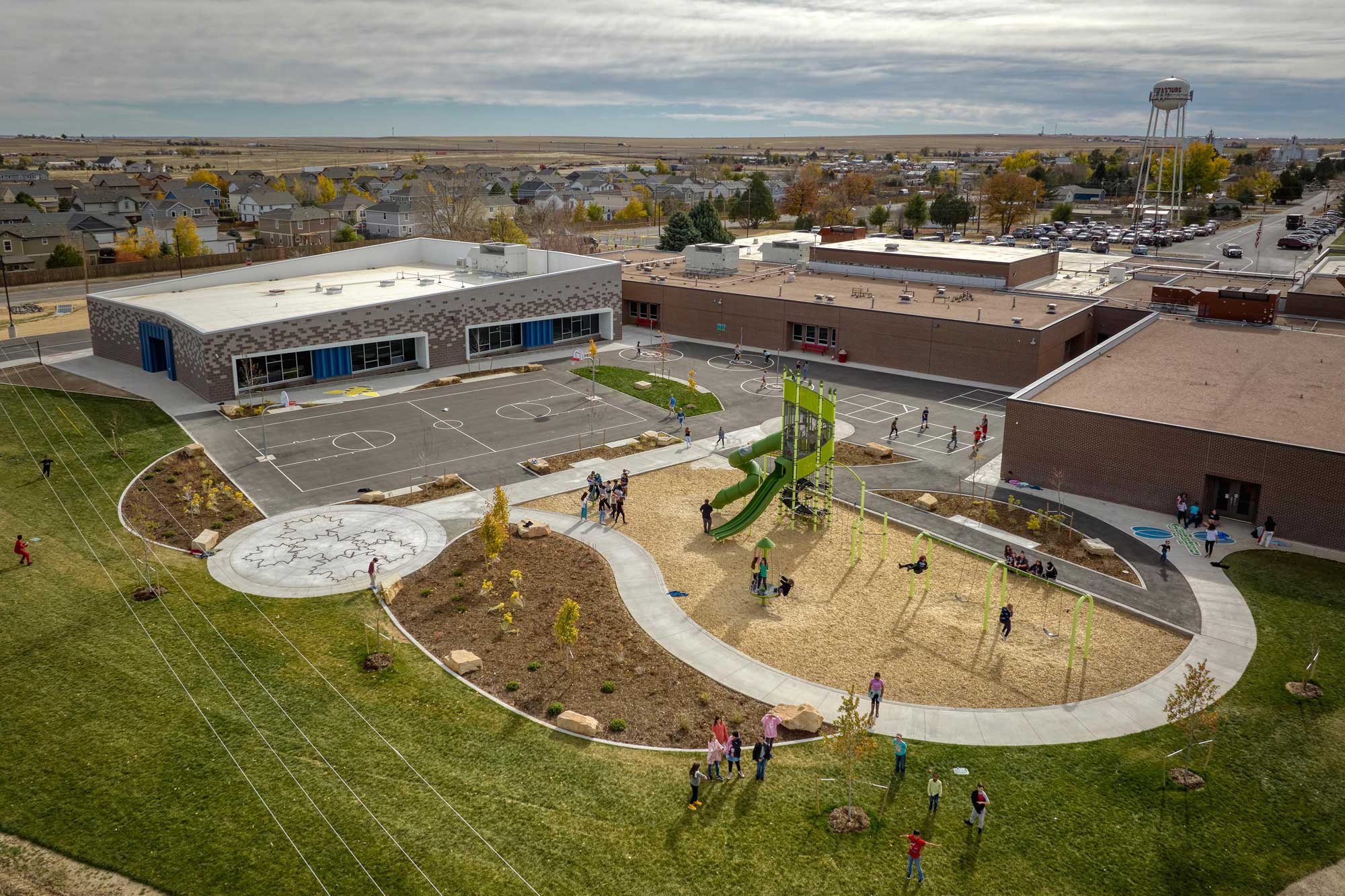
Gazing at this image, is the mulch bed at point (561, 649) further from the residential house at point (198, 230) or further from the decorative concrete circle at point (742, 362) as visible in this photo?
the residential house at point (198, 230)

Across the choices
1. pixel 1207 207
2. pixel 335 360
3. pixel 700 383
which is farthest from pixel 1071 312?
pixel 1207 207

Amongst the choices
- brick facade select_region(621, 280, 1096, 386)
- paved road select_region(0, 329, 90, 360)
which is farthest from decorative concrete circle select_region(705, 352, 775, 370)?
paved road select_region(0, 329, 90, 360)

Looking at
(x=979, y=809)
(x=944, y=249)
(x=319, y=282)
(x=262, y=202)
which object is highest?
(x=262, y=202)

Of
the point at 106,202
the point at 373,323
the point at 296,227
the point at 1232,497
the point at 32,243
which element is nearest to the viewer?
the point at 1232,497

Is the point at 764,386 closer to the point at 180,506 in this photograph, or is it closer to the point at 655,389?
the point at 655,389

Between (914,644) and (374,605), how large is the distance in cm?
1707

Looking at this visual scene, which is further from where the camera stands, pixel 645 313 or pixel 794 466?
pixel 645 313

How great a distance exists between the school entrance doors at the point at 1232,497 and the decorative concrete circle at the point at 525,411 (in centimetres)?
3161

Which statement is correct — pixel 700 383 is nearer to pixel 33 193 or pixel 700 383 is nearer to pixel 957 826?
pixel 957 826

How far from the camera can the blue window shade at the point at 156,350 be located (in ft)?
180

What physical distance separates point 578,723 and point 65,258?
9805cm

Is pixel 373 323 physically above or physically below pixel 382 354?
above

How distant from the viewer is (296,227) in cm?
12788

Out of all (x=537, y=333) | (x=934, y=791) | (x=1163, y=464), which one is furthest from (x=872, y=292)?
(x=934, y=791)
